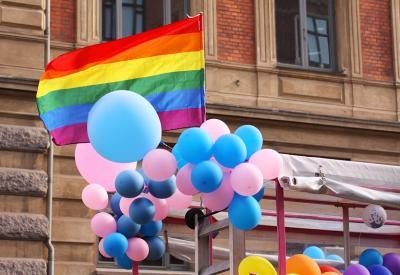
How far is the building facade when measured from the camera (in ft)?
45.9

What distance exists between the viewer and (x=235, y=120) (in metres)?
15.6

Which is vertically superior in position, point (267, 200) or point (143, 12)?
point (143, 12)

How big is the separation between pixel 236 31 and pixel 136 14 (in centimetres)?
158

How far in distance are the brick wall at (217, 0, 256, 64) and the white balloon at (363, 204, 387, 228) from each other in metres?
6.25

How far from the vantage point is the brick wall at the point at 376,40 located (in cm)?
1712

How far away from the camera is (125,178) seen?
9.50 metres

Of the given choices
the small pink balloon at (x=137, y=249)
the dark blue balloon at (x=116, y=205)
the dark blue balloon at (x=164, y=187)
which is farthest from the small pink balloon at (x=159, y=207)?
the dark blue balloon at (x=116, y=205)

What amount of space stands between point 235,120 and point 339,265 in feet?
14.6

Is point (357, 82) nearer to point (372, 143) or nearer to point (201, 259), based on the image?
point (372, 143)

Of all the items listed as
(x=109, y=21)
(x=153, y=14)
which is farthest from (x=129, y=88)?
(x=153, y=14)

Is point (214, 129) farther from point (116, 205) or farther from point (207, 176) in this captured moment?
point (116, 205)

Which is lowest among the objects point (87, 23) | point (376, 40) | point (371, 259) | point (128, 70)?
point (371, 259)

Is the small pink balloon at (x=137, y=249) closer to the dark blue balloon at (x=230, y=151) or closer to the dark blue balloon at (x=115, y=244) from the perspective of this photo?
the dark blue balloon at (x=115, y=244)

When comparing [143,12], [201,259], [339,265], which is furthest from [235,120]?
[201,259]
